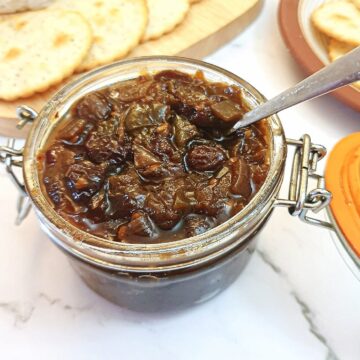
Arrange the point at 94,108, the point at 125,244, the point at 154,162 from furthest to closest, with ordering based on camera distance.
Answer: the point at 94,108
the point at 154,162
the point at 125,244

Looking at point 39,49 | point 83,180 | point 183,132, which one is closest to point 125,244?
point 83,180

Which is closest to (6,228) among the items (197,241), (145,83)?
(145,83)

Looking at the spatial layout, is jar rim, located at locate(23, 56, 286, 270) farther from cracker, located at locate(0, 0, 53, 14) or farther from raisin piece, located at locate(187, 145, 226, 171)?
cracker, located at locate(0, 0, 53, 14)

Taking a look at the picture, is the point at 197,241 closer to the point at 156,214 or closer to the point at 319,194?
the point at 156,214

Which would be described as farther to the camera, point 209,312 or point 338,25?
point 338,25

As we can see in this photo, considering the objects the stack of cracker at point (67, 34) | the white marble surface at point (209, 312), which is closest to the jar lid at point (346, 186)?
the white marble surface at point (209, 312)

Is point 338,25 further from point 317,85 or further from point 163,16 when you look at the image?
point 317,85
